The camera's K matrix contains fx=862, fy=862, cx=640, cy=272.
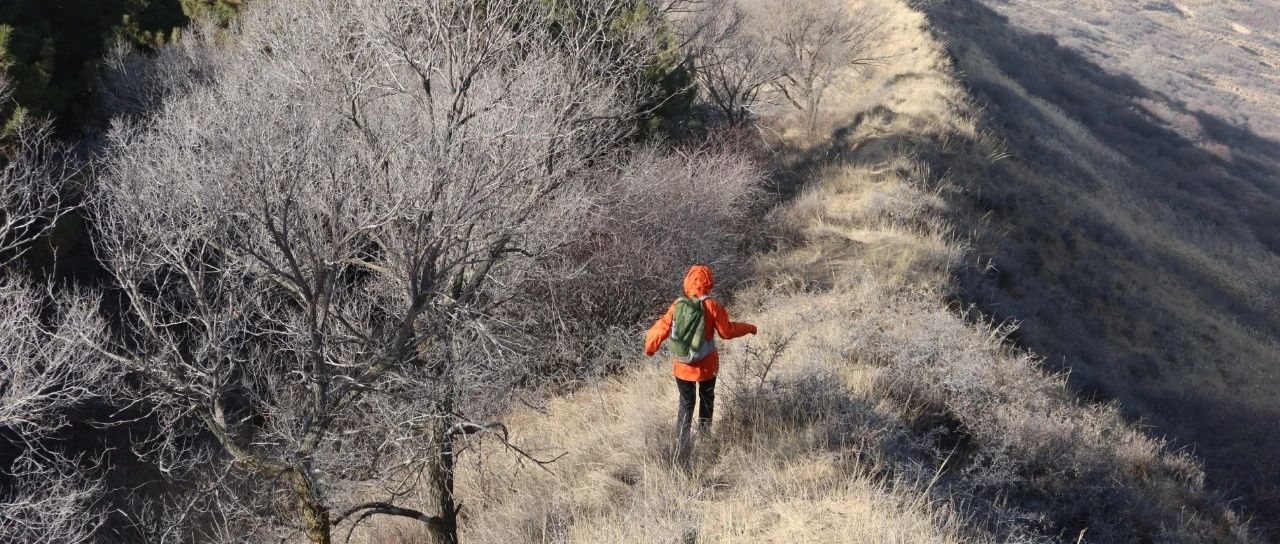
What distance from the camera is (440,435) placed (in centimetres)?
707

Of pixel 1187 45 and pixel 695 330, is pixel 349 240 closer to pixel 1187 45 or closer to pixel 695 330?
pixel 695 330

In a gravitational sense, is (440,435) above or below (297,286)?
below

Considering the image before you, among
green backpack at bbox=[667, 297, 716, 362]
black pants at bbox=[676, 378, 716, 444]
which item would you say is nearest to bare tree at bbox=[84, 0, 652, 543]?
black pants at bbox=[676, 378, 716, 444]

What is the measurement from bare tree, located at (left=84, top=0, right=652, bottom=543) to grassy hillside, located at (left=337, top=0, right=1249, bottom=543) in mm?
785

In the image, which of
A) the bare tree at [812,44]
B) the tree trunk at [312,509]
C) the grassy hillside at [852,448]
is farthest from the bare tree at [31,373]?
the bare tree at [812,44]

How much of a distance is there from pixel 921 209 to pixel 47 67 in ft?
45.5

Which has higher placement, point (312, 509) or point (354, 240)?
point (354, 240)

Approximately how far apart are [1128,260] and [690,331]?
1770 centimetres

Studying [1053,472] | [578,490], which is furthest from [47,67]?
[1053,472]

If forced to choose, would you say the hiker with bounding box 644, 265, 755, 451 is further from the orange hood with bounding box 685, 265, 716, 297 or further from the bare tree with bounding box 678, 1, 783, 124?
the bare tree with bounding box 678, 1, 783, 124

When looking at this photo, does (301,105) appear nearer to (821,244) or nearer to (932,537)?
(932,537)

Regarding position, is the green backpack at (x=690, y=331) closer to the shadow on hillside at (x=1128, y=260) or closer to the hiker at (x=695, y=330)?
the hiker at (x=695, y=330)

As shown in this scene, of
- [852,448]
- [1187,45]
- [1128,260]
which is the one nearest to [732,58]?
[1128,260]

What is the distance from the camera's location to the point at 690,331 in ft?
20.0
